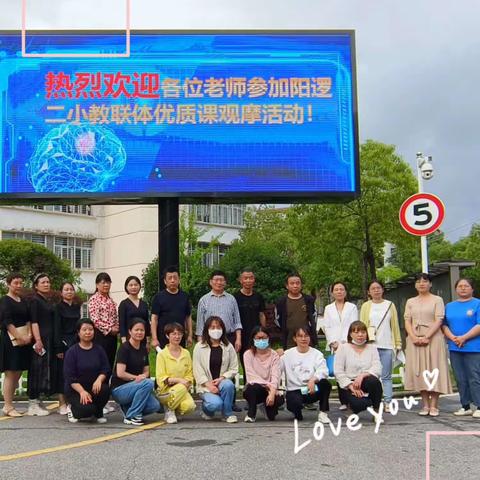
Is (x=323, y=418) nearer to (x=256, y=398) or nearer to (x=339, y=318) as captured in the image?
(x=256, y=398)

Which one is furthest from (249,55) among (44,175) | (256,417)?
(256,417)

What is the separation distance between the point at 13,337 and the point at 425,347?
192 inches

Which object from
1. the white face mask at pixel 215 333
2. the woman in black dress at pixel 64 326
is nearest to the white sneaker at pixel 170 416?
the white face mask at pixel 215 333

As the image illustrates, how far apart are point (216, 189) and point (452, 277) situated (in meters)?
4.82

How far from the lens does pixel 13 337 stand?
27.1ft

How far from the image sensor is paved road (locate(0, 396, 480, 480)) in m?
5.20

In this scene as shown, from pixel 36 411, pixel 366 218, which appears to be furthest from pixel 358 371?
pixel 366 218

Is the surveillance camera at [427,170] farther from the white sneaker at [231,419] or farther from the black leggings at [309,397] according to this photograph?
the white sneaker at [231,419]

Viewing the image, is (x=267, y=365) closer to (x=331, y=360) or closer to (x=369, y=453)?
(x=331, y=360)

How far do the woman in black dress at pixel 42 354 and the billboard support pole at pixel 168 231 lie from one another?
2263 mm

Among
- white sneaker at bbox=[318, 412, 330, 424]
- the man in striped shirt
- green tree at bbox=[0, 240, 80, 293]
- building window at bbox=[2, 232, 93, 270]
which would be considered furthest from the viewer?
building window at bbox=[2, 232, 93, 270]

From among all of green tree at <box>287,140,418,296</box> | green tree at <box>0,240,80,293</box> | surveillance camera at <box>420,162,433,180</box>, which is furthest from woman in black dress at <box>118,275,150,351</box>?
green tree at <box>0,240,80,293</box>

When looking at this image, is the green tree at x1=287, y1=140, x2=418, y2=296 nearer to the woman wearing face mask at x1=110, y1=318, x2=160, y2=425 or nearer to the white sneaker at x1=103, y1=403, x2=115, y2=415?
the white sneaker at x1=103, y1=403, x2=115, y2=415

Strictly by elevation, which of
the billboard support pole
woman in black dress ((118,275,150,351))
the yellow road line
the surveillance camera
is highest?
the surveillance camera
